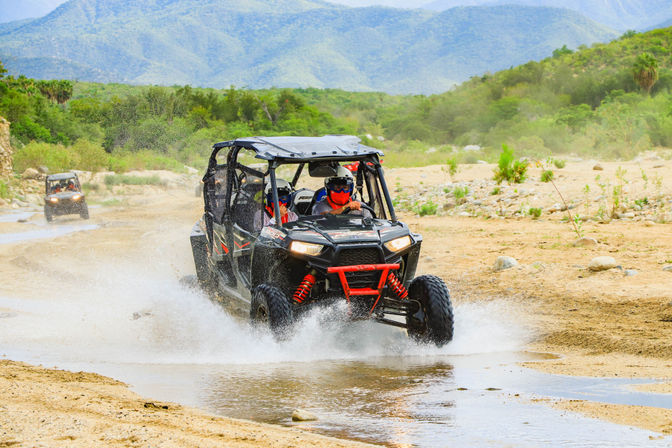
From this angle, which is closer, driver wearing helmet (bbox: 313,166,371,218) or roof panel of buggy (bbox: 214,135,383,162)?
roof panel of buggy (bbox: 214,135,383,162)

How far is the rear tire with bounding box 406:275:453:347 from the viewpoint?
6918 millimetres

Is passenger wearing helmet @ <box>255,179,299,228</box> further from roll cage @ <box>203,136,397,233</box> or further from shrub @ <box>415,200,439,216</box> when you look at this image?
shrub @ <box>415,200,439,216</box>

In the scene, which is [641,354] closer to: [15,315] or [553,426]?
[553,426]

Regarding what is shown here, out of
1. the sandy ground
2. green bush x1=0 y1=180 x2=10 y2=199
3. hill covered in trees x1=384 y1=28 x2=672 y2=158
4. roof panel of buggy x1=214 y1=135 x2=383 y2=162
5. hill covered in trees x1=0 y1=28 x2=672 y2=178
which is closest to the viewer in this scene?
the sandy ground

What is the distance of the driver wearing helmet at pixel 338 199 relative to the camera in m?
7.69

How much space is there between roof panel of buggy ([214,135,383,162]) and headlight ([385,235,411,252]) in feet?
3.31

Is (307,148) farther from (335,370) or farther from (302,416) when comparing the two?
(302,416)

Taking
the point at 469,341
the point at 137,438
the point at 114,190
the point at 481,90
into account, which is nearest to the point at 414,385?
the point at 469,341

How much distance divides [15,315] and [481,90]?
192 ft

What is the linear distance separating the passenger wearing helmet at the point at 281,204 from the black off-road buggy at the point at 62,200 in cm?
1780

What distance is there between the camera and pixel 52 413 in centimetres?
456

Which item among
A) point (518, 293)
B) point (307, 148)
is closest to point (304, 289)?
point (307, 148)

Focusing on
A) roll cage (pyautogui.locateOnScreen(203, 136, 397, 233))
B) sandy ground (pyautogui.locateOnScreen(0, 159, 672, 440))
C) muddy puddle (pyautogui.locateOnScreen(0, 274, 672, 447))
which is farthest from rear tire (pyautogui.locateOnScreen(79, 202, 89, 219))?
roll cage (pyautogui.locateOnScreen(203, 136, 397, 233))

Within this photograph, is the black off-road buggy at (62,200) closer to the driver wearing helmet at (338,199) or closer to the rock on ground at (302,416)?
the driver wearing helmet at (338,199)
